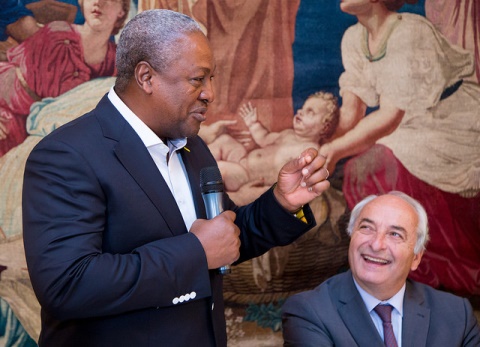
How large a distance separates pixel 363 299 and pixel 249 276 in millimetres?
956

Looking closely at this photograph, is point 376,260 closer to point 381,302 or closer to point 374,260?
point 374,260

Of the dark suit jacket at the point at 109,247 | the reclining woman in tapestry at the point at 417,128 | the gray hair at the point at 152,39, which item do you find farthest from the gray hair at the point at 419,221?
the gray hair at the point at 152,39

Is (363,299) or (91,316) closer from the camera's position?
(91,316)

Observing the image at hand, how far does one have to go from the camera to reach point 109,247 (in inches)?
81.1

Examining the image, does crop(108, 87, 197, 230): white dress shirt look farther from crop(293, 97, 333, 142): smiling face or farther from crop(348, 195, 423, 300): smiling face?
crop(293, 97, 333, 142): smiling face

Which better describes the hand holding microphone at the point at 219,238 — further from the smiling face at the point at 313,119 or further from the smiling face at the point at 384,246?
the smiling face at the point at 313,119

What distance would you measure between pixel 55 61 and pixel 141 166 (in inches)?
66.4

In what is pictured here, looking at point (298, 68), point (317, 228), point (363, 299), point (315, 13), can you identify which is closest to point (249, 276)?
point (317, 228)

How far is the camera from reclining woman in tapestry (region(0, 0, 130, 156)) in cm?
351

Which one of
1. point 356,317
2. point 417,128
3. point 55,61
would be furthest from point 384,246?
point 55,61

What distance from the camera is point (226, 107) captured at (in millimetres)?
3957

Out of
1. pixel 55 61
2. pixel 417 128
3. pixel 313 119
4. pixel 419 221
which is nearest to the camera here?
pixel 419 221

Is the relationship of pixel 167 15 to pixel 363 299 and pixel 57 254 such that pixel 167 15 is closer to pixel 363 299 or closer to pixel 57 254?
pixel 57 254

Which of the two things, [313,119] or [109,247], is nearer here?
[109,247]
